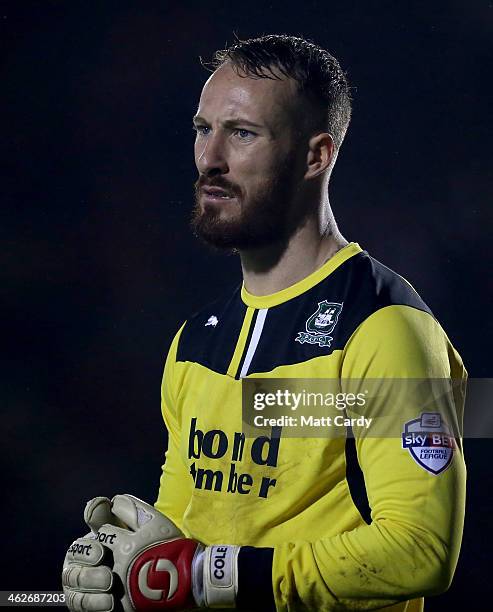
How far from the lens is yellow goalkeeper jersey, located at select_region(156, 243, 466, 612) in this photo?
2.07 m

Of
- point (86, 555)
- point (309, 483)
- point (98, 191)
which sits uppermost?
point (98, 191)

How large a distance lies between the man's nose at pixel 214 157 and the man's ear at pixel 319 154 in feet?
0.75

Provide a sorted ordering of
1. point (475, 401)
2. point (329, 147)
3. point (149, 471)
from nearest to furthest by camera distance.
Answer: point (329, 147)
point (475, 401)
point (149, 471)

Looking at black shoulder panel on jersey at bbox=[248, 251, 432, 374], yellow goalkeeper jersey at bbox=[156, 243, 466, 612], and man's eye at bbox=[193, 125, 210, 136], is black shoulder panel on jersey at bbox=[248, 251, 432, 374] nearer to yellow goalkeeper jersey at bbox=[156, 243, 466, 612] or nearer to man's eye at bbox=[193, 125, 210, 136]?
yellow goalkeeper jersey at bbox=[156, 243, 466, 612]

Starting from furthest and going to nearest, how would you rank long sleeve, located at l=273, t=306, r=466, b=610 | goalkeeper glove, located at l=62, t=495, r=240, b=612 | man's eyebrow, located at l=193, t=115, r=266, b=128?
man's eyebrow, located at l=193, t=115, r=266, b=128 < goalkeeper glove, located at l=62, t=495, r=240, b=612 < long sleeve, located at l=273, t=306, r=466, b=610

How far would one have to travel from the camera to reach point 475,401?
10.3 ft

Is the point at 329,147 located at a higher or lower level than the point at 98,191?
lower

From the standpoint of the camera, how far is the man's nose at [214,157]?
97.1 inches

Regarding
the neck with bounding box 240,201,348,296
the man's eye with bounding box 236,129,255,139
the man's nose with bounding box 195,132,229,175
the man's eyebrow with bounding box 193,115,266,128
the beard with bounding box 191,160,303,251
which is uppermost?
the man's eyebrow with bounding box 193,115,266,128

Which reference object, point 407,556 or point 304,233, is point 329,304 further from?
point 407,556

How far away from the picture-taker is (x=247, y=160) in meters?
2.47

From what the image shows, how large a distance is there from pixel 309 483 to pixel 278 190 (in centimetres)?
74

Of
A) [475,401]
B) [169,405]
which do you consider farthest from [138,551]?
[475,401]

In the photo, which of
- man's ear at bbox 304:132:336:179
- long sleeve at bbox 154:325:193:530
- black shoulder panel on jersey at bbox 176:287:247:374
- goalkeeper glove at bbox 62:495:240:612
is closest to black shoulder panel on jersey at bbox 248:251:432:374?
black shoulder panel on jersey at bbox 176:287:247:374
